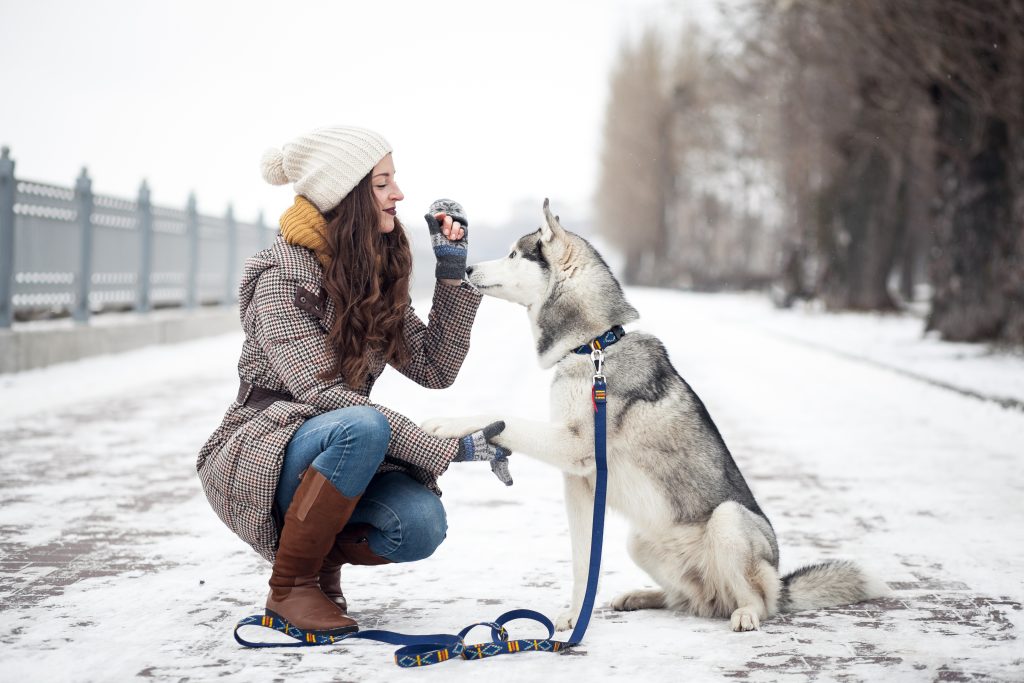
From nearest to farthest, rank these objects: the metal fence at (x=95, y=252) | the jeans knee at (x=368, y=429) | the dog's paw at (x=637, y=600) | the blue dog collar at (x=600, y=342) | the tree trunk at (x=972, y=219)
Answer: the jeans knee at (x=368, y=429) < the blue dog collar at (x=600, y=342) < the dog's paw at (x=637, y=600) < the metal fence at (x=95, y=252) < the tree trunk at (x=972, y=219)

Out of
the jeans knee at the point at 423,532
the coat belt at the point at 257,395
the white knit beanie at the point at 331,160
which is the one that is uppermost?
the white knit beanie at the point at 331,160

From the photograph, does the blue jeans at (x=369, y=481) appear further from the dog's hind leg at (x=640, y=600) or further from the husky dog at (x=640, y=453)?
the dog's hind leg at (x=640, y=600)

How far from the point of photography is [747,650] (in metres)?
3.96

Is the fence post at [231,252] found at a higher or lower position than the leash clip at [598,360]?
higher

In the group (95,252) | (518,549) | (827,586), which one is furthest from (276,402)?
(95,252)

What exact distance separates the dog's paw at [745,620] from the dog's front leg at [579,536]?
0.57 m

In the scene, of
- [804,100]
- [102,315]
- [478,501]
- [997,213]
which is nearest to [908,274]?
[804,100]

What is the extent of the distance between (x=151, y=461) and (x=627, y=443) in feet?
16.0

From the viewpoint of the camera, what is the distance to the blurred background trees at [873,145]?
15484 mm

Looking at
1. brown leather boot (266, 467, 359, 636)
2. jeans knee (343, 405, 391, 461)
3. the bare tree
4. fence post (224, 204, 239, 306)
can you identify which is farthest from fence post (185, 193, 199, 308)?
the bare tree

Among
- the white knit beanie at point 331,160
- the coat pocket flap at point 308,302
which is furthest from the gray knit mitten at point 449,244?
the coat pocket flap at point 308,302

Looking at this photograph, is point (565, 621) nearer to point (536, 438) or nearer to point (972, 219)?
point (536, 438)

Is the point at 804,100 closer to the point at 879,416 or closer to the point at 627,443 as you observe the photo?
the point at 879,416

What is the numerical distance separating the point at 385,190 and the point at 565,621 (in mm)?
1760
